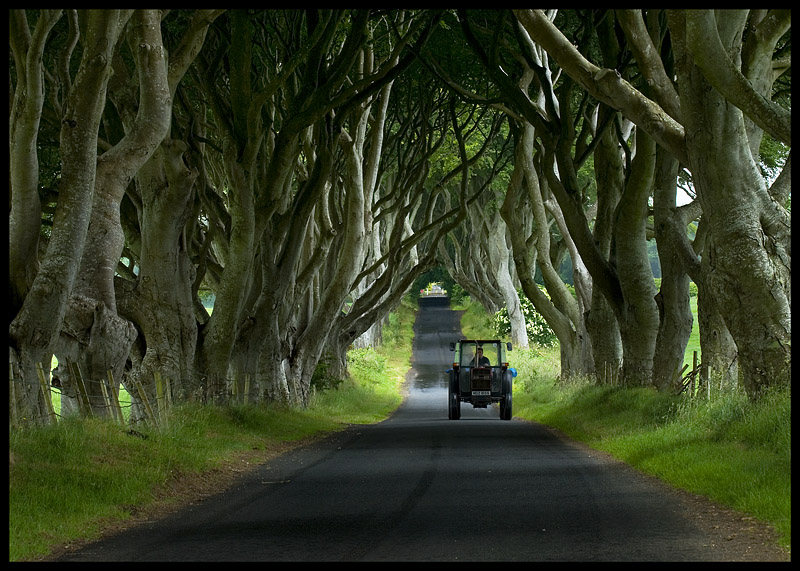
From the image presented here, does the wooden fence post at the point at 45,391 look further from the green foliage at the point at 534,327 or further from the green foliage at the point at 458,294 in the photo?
the green foliage at the point at 458,294

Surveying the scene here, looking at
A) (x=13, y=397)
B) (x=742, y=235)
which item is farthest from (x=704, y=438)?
(x=13, y=397)

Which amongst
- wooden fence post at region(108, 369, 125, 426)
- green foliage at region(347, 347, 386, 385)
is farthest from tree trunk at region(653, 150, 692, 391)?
green foliage at region(347, 347, 386, 385)

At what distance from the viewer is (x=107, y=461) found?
11297mm

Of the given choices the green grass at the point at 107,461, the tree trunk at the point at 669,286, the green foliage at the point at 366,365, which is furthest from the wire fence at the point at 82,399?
the green foliage at the point at 366,365

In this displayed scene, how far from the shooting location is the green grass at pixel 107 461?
884 centimetres

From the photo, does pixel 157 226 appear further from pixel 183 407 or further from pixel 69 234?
pixel 69 234

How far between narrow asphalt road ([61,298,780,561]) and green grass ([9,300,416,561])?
472mm

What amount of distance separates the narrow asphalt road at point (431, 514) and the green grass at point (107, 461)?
0.47 metres

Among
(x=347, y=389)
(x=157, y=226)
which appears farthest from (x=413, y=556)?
(x=347, y=389)

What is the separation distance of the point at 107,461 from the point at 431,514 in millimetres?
3811

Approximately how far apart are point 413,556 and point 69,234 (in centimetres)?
620

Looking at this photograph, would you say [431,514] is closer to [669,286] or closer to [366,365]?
[669,286]

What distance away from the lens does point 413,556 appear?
743cm

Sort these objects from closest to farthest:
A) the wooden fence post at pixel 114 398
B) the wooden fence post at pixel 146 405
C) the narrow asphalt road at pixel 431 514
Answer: the narrow asphalt road at pixel 431 514 → the wooden fence post at pixel 114 398 → the wooden fence post at pixel 146 405
